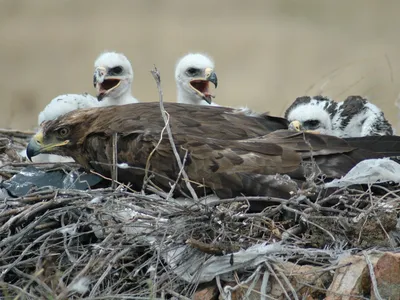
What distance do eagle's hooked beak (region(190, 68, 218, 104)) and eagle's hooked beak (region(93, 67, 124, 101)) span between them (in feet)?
2.02

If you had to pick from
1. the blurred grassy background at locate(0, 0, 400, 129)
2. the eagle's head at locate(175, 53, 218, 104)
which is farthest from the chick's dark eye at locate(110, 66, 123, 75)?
the blurred grassy background at locate(0, 0, 400, 129)

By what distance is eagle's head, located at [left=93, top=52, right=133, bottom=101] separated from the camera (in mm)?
11016

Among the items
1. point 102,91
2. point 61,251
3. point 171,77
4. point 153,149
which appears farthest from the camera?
point 171,77

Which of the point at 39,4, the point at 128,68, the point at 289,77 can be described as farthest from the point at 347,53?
the point at 128,68

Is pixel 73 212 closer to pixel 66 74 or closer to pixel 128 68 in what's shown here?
pixel 128 68

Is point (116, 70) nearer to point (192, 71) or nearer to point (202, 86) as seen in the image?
point (192, 71)

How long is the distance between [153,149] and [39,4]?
1348 cm

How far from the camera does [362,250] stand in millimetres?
7523

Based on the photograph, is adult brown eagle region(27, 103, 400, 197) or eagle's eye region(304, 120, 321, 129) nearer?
adult brown eagle region(27, 103, 400, 197)

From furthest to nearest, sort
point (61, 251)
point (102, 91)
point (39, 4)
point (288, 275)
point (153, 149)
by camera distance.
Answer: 1. point (39, 4)
2. point (102, 91)
3. point (153, 149)
4. point (61, 251)
5. point (288, 275)

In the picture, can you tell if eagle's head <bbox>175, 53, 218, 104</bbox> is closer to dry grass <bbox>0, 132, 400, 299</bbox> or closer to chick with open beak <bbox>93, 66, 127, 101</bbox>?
chick with open beak <bbox>93, 66, 127, 101</bbox>

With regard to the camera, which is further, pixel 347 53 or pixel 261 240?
pixel 347 53

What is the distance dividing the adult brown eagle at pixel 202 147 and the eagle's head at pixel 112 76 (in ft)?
5.83

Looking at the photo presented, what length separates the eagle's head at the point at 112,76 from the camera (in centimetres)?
1102
